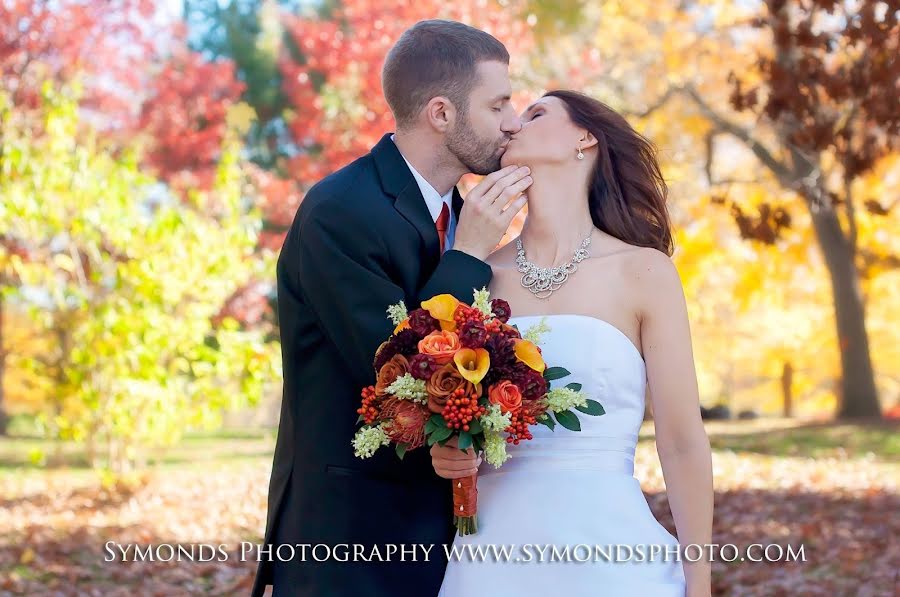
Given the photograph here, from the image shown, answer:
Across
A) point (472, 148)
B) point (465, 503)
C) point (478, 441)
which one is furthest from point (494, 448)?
point (472, 148)

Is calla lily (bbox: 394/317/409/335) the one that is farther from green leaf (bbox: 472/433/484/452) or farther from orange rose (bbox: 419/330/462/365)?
green leaf (bbox: 472/433/484/452)

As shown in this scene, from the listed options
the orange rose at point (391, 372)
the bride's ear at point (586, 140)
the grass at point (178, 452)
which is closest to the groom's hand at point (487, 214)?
the bride's ear at point (586, 140)

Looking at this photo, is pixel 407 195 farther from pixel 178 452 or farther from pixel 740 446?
pixel 178 452

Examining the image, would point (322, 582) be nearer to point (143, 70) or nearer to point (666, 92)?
point (666, 92)

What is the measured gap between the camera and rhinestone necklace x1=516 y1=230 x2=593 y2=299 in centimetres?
337

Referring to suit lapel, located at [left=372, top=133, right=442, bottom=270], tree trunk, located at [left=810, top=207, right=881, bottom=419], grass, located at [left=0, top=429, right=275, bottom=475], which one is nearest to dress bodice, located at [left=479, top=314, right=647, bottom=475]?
suit lapel, located at [left=372, top=133, right=442, bottom=270]

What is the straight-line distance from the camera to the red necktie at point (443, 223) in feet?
11.5

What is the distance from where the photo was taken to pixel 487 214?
3238 millimetres

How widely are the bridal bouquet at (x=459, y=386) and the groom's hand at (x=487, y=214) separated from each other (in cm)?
38

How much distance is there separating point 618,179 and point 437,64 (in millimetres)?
772

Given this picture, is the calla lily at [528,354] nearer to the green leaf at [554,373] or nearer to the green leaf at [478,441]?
the green leaf at [554,373]

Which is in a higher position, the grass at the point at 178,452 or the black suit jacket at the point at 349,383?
the black suit jacket at the point at 349,383

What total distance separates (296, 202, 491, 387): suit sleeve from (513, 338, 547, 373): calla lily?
0.31 m

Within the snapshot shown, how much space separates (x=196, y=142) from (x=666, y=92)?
10.2 m
